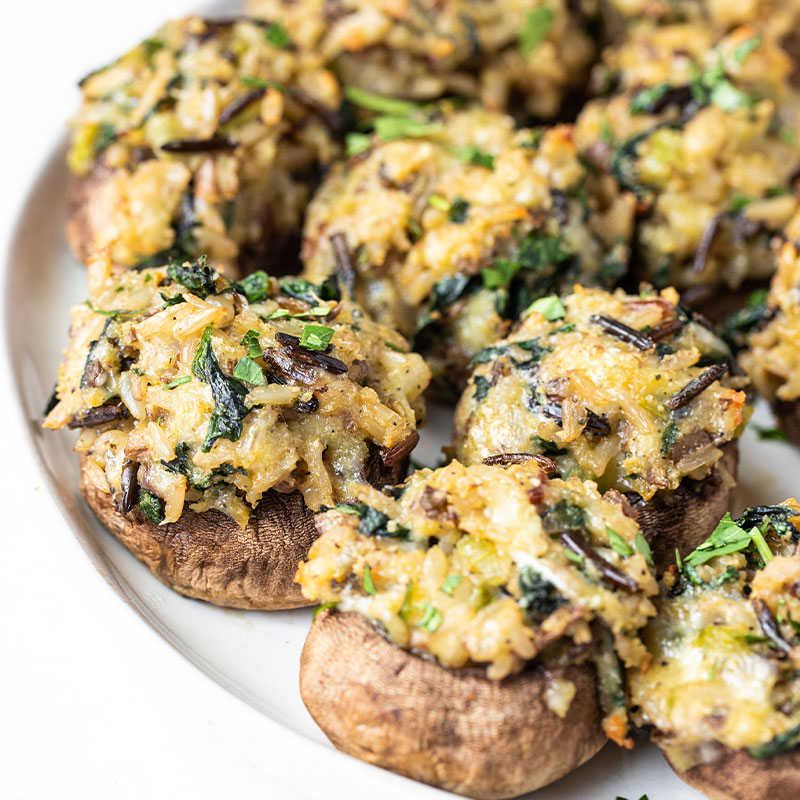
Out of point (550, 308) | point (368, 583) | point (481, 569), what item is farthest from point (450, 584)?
point (550, 308)

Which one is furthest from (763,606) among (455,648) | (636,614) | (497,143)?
(497,143)

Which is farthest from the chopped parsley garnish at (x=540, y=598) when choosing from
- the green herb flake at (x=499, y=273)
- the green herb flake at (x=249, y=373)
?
the green herb flake at (x=499, y=273)

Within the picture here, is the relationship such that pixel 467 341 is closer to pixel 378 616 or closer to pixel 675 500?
pixel 675 500

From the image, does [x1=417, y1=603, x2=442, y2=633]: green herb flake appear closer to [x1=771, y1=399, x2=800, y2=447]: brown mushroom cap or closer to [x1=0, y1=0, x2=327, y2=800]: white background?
[x1=0, y1=0, x2=327, y2=800]: white background

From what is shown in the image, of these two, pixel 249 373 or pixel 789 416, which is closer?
pixel 249 373

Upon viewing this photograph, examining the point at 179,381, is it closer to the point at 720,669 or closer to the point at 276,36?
the point at 720,669

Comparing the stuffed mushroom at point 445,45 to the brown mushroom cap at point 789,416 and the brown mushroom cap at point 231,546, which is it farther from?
the brown mushroom cap at point 231,546
